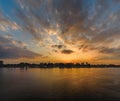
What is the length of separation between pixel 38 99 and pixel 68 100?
650 cm

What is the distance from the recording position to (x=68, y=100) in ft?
104

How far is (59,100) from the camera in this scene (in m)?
31.4

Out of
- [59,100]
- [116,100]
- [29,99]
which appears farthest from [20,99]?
[116,100]

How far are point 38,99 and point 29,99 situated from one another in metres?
1.92

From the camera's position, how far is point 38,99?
31938 millimetres

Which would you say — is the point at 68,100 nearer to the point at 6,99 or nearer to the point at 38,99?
the point at 38,99

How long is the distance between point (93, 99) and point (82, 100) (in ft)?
8.83

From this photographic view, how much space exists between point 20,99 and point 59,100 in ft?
27.4

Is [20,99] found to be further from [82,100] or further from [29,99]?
[82,100]

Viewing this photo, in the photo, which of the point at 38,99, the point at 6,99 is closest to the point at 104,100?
the point at 38,99

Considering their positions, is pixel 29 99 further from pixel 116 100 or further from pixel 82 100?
pixel 116 100

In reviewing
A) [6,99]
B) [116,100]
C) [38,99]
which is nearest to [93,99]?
[116,100]

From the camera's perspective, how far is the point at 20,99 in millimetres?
31562

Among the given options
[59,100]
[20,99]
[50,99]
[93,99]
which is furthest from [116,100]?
[20,99]
